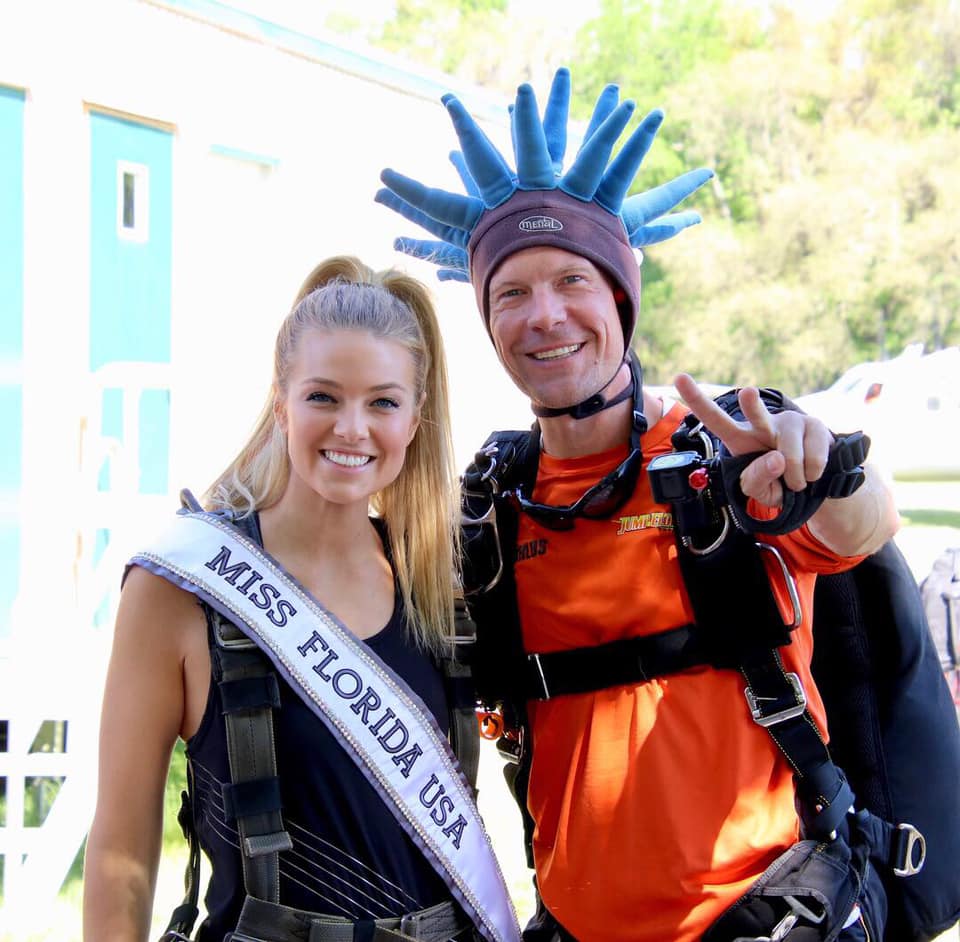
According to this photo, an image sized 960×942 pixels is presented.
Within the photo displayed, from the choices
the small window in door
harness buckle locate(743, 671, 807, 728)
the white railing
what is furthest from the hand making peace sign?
the small window in door

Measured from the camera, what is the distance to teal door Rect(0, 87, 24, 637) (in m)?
5.88

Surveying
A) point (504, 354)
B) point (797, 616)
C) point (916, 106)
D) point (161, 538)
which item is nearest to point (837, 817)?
point (797, 616)

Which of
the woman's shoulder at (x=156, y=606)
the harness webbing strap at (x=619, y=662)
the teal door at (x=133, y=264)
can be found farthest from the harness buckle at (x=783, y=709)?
the teal door at (x=133, y=264)

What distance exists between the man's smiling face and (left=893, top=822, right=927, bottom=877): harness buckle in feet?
3.64

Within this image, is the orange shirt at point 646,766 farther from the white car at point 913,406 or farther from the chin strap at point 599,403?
the white car at point 913,406

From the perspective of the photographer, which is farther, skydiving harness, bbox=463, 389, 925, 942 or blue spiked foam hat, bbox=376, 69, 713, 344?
blue spiked foam hat, bbox=376, 69, 713, 344

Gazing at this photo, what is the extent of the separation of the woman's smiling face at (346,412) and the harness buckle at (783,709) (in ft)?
2.69

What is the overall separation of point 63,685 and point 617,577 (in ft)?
11.1

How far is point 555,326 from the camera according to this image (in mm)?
2482

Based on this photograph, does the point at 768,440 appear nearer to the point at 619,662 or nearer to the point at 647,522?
the point at 647,522

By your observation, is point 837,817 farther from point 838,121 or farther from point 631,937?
point 838,121

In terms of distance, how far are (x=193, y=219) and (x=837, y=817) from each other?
570 cm

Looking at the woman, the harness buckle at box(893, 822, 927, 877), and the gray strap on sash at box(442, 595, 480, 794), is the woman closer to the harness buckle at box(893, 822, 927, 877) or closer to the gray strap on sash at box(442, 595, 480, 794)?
the gray strap on sash at box(442, 595, 480, 794)

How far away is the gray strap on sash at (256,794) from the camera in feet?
6.74
